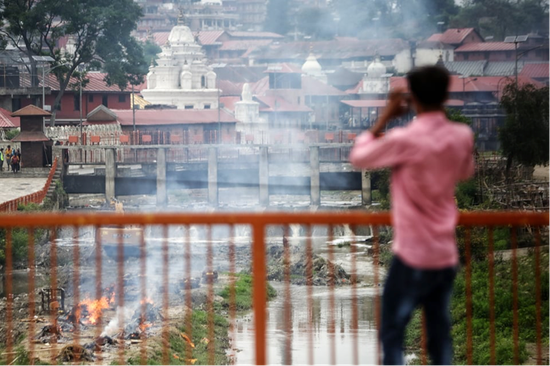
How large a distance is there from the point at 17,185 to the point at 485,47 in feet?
207

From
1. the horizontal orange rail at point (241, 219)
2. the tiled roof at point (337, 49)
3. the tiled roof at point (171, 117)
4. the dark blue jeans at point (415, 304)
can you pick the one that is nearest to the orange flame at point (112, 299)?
the horizontal orange rail at point (241, 219)

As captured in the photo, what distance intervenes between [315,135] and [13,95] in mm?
18430

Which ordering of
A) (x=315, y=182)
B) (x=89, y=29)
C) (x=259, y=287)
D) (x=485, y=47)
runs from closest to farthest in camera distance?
(x=259, y=287) < (x=315, y=182) < (x=89, y=29) < (x=485, y=47)

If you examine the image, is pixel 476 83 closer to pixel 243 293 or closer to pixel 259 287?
pixel 243 293

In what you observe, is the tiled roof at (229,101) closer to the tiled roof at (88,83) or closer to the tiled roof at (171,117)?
the tiled roof at (88,83)

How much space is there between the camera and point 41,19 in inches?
2356

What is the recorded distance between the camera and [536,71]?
86.7m

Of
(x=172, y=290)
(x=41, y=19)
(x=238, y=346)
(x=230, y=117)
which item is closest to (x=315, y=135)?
(x=230, y=117)

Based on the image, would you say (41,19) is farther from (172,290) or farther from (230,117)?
(172,290)

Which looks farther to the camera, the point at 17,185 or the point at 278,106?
the point at 278,106

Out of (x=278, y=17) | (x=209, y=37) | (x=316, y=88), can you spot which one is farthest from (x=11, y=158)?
(x=278, y=17)

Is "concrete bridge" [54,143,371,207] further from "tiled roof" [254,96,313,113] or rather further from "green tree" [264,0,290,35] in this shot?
"green tree" [264,0,290,35]

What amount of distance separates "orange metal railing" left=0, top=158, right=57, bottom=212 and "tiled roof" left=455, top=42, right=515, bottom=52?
190 ft

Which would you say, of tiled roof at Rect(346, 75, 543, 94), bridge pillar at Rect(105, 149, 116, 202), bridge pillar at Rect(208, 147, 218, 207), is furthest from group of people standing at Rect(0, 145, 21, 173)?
tiled roof at Rect(346, 75, 543, 94)
